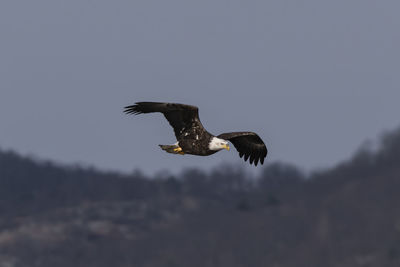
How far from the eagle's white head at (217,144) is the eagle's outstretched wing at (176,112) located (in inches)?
29.1

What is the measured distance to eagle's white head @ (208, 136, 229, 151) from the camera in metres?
33.0

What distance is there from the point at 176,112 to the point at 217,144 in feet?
5.46

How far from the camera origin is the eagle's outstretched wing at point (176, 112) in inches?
1321

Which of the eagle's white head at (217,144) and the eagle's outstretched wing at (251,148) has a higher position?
the eagle's outstretched wing at (251,148)

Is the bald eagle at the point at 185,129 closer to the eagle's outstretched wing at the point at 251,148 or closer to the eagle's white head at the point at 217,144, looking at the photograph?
the eagle's white head at the point at 217,144

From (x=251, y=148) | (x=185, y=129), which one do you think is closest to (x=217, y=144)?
(x=185, y=129)

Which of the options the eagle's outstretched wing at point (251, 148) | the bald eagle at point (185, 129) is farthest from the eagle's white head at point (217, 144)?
the eagle's outstretched wing at point (251, 148)

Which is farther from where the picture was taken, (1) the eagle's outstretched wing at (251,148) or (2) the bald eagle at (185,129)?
(1) the eagle's outstretched wing at (251,148)

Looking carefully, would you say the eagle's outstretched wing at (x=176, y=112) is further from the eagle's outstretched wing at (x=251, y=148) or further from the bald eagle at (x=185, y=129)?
the eagle's outstretched wing at (x=251, y=148)

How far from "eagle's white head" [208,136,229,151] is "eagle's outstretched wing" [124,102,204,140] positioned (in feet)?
2.43

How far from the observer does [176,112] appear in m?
33.8

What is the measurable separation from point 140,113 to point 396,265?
6591 inches

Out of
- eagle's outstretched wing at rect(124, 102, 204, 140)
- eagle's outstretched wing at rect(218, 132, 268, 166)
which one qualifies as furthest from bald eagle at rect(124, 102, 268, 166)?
eagle's outstretched wing at rect(218, 132, 268, 166)

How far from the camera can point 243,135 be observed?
3656 cm
